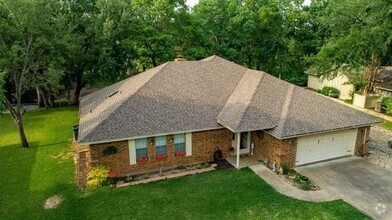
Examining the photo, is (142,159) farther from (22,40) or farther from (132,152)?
(22,40)

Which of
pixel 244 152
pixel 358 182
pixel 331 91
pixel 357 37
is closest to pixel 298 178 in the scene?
pixel 358 182

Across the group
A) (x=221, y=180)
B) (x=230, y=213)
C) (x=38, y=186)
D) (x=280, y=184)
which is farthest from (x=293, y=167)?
(x=38, y=186)

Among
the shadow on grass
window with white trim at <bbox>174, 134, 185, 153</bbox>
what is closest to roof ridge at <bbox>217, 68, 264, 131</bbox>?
window with white trim at <bbox>174, 134, 185, 153</bbox>

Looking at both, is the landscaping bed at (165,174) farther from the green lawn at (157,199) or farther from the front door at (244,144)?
the front door at (244,144)

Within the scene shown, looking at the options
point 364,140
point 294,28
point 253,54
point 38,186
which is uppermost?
point 294,28

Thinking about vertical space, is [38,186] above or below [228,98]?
below

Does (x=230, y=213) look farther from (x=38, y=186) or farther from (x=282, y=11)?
(x=282, y=11)
